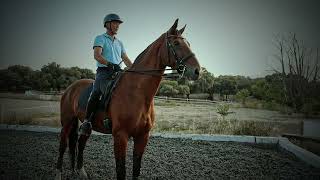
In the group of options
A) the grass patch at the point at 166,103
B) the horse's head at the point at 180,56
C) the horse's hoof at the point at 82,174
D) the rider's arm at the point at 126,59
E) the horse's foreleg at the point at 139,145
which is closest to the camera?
the horse's head at the point at 180,56

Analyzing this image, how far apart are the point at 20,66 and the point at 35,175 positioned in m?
26.7

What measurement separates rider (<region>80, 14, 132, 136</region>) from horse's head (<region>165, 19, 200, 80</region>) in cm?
93

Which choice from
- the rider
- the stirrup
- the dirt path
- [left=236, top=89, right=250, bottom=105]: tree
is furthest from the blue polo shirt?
[left=236, top=89, right=250, bottom=105]: tree

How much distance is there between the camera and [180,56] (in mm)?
3342

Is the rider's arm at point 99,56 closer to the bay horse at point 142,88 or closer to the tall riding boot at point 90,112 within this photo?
the bay horse at point 142,88

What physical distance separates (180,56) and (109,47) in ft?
4.43

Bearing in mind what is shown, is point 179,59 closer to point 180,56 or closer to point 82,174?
point 180,56

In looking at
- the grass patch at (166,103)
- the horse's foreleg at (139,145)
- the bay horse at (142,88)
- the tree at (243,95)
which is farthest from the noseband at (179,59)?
the grass patch at (166,103)

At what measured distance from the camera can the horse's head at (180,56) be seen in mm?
3207

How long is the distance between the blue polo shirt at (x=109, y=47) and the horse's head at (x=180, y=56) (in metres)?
1.05

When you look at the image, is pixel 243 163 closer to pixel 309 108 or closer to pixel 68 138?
pixel 68 138

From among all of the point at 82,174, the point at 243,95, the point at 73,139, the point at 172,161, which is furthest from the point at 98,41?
the point at 243,95

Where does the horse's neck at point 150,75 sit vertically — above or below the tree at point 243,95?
above

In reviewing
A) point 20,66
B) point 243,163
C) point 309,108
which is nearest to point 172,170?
point 243,163
